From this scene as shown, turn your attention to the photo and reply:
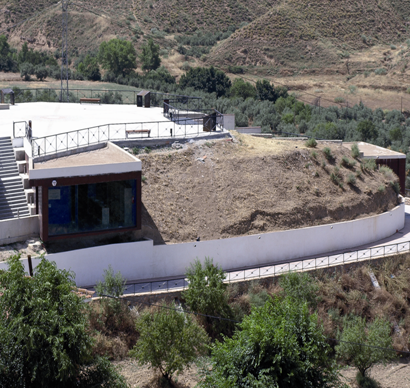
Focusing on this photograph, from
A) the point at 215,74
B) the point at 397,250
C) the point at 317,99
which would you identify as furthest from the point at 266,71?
the point at 397,250

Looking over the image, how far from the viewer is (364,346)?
22188 mm

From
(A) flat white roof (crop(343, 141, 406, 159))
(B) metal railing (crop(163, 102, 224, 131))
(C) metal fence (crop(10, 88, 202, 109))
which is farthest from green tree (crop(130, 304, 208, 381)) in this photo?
(C) metal fence (crop(10, 88, 202, 109))

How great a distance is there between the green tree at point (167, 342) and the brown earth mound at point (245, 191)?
209 inches

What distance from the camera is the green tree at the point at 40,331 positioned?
15.5 m

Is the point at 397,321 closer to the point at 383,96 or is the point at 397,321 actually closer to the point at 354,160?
the point at 354,160

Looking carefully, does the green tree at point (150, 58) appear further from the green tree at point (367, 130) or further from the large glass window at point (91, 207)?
the large glass window at point (91, 207)

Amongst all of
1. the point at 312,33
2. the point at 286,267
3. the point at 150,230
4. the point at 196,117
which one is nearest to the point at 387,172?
the point at 286,267

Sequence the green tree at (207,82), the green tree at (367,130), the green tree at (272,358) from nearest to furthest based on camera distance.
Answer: the green tree at (272,358)
the green tree at (367,130)
the green tree at (207,82)

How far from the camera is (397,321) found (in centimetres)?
2561

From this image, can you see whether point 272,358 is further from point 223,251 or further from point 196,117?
point 196,117

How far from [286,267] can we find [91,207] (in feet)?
28.8

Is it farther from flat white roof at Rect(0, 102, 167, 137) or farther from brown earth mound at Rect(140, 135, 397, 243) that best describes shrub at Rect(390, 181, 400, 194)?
flat white roof at Rect(0, 102, 167, 137)

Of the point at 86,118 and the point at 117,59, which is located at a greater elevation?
the point at 117,59

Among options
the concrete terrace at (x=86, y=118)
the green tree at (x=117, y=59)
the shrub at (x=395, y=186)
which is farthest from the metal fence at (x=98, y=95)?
the green tree at (x=117, y=59)
